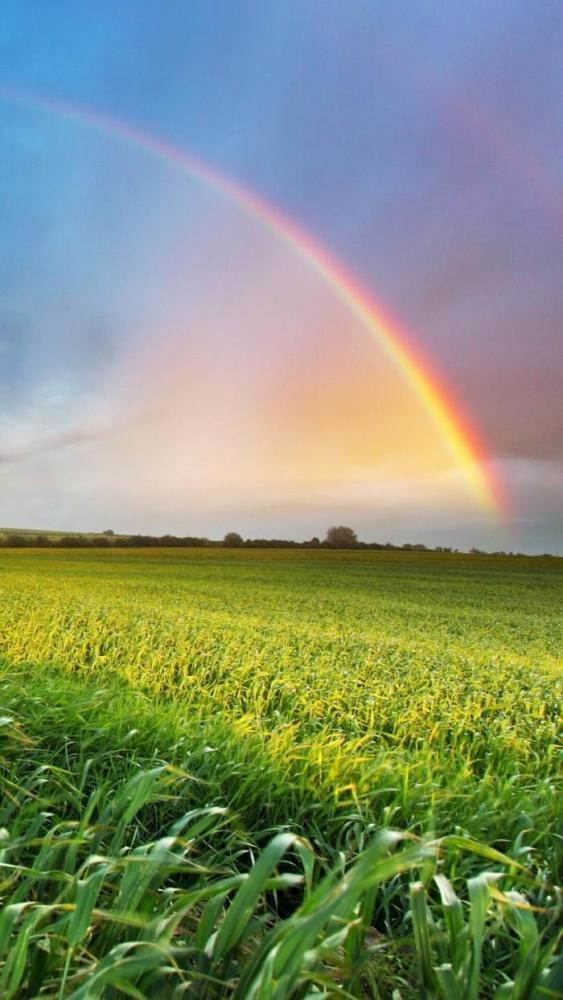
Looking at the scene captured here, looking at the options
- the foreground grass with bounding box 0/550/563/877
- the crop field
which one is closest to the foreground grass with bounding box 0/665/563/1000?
the crop field

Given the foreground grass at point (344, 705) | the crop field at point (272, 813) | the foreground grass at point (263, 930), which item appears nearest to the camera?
the foreground grass at point (263, 930)

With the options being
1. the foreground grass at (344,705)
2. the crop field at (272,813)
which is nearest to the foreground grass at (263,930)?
the crop field at (272,813)

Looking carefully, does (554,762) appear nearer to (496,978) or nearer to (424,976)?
(496,978)

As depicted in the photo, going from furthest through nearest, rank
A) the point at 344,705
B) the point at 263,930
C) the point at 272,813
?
the point at 344,705 < the point at 272,813 < the point at 263,930

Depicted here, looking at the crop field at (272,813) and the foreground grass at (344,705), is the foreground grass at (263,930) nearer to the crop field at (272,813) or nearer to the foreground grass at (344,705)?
the crop field at (272,813)

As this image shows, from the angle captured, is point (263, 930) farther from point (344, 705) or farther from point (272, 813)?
point (344, 705)

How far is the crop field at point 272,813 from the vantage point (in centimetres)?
188

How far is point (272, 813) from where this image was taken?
4.04 meters

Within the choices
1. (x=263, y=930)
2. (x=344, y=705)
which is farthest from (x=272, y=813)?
(x=344, y=705)

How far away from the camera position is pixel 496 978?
7.98 feet

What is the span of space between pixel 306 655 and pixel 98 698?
3.88 metres

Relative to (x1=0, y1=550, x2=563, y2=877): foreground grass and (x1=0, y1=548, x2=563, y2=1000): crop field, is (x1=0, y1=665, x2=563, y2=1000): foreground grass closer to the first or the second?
(x1=0, y1=548, x2=563, y2=1000): crop field

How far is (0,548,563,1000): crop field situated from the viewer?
1.88 metres

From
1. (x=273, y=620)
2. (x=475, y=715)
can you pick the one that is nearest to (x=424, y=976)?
(x=475, y=715)
